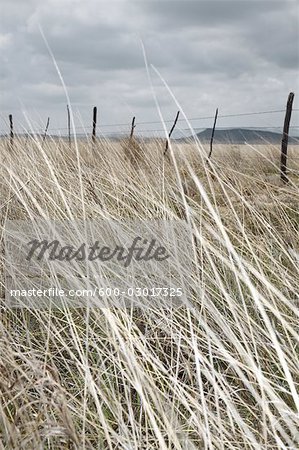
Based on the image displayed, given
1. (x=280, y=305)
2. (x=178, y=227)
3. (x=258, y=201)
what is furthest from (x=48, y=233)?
(x=258, y=201)

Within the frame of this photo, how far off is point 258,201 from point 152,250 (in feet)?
3.61

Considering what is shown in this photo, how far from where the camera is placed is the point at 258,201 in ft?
9.69

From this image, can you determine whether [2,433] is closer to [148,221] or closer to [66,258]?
[66,258]
